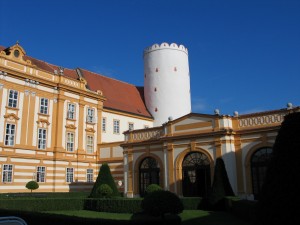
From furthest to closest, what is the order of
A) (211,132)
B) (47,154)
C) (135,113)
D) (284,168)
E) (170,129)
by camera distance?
(135,113)
(47,154)
(170,129)
(211,132)
(284,168)

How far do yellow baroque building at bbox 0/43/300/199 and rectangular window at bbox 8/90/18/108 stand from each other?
3.6 inches

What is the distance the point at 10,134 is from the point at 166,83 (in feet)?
76.8

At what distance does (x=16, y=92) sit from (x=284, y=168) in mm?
29656

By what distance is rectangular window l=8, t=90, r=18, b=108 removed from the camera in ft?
105

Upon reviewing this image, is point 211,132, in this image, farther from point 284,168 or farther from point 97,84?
point 97,84

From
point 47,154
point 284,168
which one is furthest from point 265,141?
point 47,154

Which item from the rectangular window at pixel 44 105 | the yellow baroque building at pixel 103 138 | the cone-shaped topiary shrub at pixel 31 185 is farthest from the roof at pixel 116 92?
the cone-shaped topiary shrub at pixel 31 185

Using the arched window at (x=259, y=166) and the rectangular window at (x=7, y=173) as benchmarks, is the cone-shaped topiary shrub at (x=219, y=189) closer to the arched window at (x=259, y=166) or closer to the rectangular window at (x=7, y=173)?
Answer: the arched window at (x=259, y=166)

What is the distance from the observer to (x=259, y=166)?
2283 centimetres

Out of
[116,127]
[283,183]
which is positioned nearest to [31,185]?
[116,127]

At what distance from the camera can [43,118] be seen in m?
34.8

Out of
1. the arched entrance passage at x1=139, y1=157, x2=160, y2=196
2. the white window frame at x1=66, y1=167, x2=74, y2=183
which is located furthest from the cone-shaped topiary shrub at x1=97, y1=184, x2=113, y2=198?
the white window frame at x1=66, y1=167, x2=74, y2=183

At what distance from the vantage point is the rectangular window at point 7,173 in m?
30.5

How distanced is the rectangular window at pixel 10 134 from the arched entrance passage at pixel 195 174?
53.1 feet
